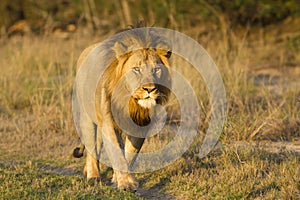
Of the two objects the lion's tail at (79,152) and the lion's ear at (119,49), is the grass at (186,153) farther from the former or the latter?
the lion's ear at (119,49)

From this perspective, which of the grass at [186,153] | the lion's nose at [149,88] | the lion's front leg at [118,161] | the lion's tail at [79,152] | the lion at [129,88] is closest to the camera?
the lion's nose at [149,88]

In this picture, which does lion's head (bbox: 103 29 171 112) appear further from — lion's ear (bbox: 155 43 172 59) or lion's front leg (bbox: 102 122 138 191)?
lion's front leg (bbox: 102 122 138 191)

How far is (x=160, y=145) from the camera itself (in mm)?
6309

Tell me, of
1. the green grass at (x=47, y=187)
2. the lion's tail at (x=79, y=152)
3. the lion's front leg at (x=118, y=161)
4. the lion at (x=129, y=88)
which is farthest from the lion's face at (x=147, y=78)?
the lion's tail at (x=79, y=152)

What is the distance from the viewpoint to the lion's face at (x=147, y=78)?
15.6 ft

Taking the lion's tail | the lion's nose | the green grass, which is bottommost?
the green grass

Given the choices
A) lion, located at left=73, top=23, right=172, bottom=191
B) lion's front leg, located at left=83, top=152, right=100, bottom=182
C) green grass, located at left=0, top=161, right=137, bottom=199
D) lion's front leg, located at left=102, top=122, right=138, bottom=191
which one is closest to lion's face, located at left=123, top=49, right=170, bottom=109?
lion, located at left=73, top=23, right=172, bottom=191

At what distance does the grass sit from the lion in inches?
10.6

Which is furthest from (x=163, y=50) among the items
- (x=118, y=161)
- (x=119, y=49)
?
(x=118, y=161)

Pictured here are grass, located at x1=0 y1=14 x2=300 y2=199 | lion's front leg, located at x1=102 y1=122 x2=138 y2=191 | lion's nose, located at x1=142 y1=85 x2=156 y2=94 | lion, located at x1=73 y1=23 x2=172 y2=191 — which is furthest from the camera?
lion's front leg, located at x1=102 y1=122 x2=138 y2=191

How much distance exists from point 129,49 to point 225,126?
1629 mm

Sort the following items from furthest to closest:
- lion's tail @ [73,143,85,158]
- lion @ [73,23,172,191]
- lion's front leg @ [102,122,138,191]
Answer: lion's tail @ [73,143,85,158], lion's front leg @ [102,122,138,191], lion @ [73,23,172,191]

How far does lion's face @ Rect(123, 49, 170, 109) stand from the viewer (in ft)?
15.6

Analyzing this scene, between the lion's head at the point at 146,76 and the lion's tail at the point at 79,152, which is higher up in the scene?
the lion's head at the point at 146,76
